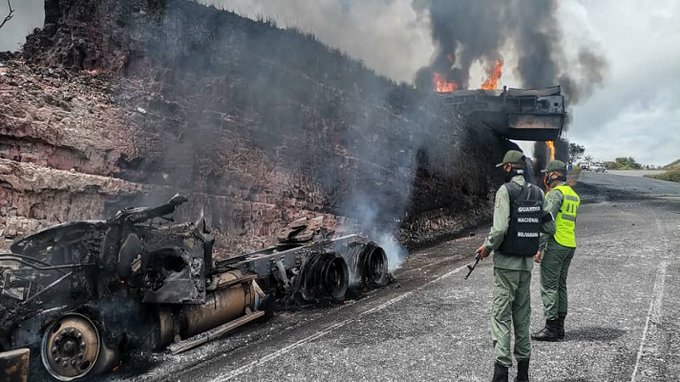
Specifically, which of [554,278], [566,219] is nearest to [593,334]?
[554,278]

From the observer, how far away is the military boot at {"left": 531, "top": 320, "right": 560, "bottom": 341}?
5016mm

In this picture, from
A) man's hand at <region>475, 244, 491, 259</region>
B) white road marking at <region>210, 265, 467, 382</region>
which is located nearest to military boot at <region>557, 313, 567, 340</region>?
man's hand at <region>475, 244, 491, 259</region>

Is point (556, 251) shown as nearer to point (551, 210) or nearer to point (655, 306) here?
point (551, 210)

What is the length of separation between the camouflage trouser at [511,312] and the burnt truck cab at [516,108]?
18.4 meters

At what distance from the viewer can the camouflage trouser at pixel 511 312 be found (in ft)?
12.7

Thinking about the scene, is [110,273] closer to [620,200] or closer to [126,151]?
[126,151]

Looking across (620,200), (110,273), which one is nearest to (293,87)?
(110,273)

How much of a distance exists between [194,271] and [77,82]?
610 cm

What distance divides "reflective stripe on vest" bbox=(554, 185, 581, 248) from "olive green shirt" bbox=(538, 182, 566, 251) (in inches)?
2.1

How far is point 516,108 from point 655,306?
56.3ft

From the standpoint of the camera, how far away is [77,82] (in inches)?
364

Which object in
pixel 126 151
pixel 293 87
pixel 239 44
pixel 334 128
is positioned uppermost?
pixel 239 44

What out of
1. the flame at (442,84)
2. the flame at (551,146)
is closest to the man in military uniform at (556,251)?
the flame at (551,146)

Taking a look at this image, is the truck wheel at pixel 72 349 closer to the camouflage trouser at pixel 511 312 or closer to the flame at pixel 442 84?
the camouflage trouser at pixel 511 312
